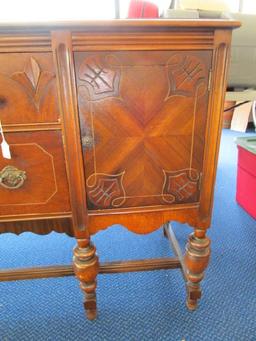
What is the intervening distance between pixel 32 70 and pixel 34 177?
0.29 metres

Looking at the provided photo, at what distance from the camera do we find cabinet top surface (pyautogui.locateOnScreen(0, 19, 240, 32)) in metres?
0.55

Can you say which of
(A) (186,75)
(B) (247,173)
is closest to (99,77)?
(A) (186,75)

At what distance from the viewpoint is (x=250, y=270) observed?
114 centimetres

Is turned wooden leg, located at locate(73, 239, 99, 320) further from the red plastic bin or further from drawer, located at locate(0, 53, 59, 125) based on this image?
the red plastic bin

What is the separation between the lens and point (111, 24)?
563 mm

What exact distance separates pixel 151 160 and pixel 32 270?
699 mm

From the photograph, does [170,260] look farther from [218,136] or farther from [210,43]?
[210,43]

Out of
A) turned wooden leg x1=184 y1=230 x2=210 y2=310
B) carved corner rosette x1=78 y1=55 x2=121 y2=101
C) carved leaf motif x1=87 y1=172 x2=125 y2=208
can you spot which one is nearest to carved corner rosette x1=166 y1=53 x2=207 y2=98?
carved corner rosette x1=78 y1=55 x2=121 y2=101

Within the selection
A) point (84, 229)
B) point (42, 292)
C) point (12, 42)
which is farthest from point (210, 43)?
point (42, 292)

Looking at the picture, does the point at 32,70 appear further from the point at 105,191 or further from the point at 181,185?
the point at 181,185

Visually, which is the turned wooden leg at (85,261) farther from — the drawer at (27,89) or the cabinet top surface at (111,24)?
the cabinet top surface at (111,24)

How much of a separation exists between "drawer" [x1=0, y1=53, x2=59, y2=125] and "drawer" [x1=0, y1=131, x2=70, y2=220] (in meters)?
0.05

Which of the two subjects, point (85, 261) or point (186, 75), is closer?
point (186, 75)

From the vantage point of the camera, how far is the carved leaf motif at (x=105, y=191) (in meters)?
0.72
